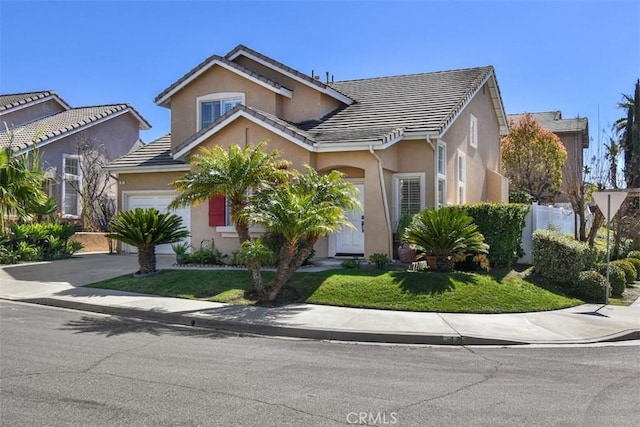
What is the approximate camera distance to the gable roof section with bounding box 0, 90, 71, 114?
88.8 ft

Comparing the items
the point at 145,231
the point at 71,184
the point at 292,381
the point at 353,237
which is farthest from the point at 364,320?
the point at 71,184

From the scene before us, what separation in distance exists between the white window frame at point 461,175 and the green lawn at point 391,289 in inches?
240

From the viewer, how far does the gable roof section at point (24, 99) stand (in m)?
27.1

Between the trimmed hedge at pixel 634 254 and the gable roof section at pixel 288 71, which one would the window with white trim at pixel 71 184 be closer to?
the gable roof section at pixel 288 71

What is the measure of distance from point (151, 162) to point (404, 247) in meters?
9.99

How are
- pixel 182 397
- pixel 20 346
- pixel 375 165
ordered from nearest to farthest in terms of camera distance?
pixel 182 397
pixel 20 346
pixel 375 165

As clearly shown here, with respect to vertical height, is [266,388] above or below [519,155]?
below

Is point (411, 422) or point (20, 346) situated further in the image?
point (20, 346)

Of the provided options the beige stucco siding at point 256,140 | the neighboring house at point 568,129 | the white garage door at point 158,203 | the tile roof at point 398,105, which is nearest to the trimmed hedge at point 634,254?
the tile roof at point 398,105

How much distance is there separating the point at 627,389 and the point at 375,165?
30.3ft

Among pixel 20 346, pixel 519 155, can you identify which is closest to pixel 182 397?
pixel 20 346

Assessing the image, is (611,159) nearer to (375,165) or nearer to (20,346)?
(375,165)

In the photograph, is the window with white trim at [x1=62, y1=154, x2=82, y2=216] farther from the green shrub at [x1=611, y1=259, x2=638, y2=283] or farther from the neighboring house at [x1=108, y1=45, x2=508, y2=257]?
the green shrub at [x1=611, y1=259, x2=638, y2=283]

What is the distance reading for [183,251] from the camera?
1561 cm
